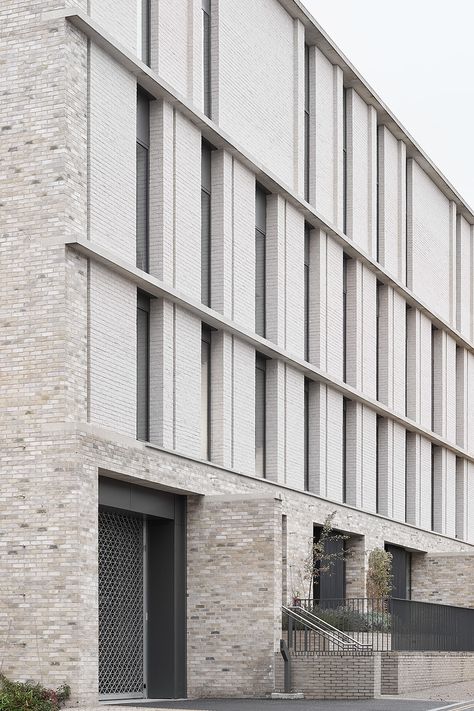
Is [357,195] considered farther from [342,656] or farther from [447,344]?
[342,656]

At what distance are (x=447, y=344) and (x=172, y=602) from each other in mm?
25003

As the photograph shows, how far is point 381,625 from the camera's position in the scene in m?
31.6

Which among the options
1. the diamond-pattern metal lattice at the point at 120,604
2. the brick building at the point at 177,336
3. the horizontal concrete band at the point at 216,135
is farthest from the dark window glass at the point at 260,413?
the diamond-pattern metal lattice at the point at 120,604

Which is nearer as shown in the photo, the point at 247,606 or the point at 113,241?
the point at 113,241

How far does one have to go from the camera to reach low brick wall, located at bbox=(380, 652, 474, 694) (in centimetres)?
2983

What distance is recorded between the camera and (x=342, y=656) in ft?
94.7

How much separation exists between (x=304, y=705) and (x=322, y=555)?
9977mm

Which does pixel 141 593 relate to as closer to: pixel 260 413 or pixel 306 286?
pixel 260 413

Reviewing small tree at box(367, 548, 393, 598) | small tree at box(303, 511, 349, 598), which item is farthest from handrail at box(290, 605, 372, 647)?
small tree at box(367, 548, 393, 598)

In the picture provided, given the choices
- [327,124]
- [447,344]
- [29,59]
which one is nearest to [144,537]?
[29,59]

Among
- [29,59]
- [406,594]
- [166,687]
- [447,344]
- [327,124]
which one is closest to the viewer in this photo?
[29,59]

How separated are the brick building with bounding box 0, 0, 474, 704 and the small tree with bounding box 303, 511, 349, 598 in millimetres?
408

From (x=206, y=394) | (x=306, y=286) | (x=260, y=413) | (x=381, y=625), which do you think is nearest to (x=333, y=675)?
(x=381, y=625)

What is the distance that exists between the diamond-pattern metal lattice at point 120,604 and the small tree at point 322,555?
717cm
